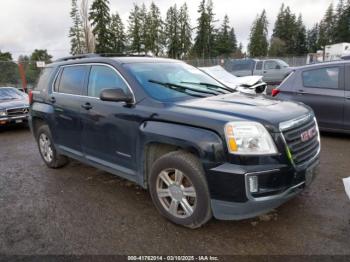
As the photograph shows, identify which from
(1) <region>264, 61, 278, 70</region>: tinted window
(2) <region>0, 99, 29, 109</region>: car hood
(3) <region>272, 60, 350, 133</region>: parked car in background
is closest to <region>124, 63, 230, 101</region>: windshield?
(3) <region>272, 60, 350, 133</region>: parked car in background

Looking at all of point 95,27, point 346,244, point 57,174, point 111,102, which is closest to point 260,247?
point 346,244

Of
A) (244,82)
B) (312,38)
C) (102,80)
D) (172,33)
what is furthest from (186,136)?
(312,38)

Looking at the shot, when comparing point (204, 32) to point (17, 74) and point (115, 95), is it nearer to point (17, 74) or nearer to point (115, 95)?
point (17, 74)

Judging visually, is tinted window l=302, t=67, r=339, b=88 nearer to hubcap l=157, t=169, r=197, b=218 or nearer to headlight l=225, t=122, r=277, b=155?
headlight l=225, t=122, r=277, b=155

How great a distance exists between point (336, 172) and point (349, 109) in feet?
6.68

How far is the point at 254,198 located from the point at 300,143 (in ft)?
2.44

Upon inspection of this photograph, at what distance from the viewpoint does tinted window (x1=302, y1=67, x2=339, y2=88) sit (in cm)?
597

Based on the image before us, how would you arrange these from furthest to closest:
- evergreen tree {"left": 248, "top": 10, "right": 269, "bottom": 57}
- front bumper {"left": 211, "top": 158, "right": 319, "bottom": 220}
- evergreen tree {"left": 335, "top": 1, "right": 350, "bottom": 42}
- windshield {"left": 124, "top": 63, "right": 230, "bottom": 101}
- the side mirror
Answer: evergreen tree {"left": 248, "top": 10, "right": 269, "bottom": 57}, evergreen tree {"left": 335, "top": 1, "right": 350, "bottom": 42}, windshield {"left": 124, "top": 63, "right": 230, "bottom": 101}, the side mirror, front bumper {"left": 211, "top": 158, "right": 319, "bottom": 220}

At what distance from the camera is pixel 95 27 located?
4594 centimetres

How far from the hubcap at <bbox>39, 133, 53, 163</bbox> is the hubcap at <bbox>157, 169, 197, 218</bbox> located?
8.99 ft

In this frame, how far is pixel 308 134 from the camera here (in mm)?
2932

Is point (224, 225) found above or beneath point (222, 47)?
beneath

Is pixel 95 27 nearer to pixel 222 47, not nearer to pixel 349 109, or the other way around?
pixel 222 47

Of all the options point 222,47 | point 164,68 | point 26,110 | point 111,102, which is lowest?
point 26,110
